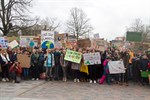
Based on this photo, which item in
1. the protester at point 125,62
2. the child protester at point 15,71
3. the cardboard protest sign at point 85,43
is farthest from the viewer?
the cardboard protest sign at point 85,43

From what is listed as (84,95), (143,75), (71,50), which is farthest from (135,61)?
(84,95)

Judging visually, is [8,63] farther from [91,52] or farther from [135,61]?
[135,61]

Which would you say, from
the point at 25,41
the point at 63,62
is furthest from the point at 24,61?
the point at 25,41

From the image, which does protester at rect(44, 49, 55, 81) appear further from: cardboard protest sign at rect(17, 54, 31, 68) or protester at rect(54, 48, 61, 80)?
cardboard protest sign at rect(17, 54, 31, 68)

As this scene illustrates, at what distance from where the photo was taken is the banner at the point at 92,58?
618 inches

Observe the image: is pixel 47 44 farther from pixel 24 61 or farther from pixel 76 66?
pixel 76 66

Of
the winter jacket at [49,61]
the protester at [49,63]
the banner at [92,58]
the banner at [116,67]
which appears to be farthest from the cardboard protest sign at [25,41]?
the banner at [116,67]

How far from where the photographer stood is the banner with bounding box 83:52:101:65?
618 inches

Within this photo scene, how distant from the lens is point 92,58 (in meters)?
15.7

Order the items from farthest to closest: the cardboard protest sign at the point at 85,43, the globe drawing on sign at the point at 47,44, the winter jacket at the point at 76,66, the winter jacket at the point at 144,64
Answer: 1. the cardboard protest sign at the point at 85,43
2. the globe drawing on sign at the point at 47,44
3. the winter jacket at the point at 76,66
4. the winter jacket at the point at 144,64

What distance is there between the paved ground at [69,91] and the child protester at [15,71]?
1.46 feet

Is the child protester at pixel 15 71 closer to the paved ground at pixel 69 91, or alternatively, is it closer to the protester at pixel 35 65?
the paved ground at pixel 69 91

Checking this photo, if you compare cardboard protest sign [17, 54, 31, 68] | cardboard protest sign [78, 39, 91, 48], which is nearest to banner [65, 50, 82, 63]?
cardboard protest sign [17, 54, 31, 68]

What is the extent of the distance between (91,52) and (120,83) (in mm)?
2253
